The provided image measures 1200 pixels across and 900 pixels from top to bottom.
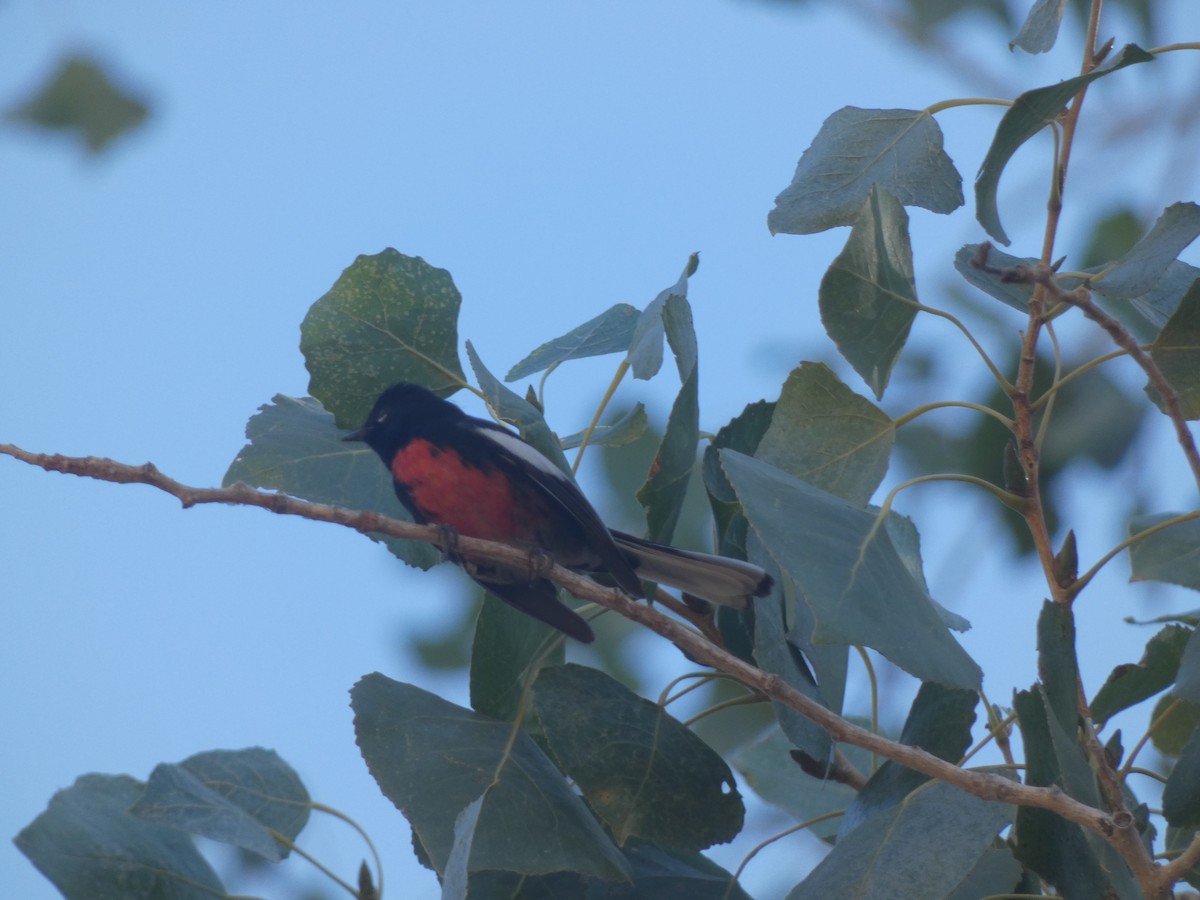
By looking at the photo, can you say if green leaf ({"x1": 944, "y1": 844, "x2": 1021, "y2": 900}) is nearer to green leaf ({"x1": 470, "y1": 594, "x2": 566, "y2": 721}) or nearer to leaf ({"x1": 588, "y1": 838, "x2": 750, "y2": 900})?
leaf ({"x1": 588, "y1": 838, "x2": 750, "y2": 900})

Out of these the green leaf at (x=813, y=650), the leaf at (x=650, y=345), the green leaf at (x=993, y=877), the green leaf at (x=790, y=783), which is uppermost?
the leaf at (x=650, y=345)

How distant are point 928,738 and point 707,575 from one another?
61 centimetres

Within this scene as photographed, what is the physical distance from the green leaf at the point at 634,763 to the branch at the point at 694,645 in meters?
0.25

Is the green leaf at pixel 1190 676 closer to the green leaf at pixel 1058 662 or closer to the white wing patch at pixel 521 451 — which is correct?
the green leaf at pixel 1058 662

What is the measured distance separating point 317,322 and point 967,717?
1730 millimetres

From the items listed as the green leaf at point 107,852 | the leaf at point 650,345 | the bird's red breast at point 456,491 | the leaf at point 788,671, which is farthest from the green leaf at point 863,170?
the green leaf at point 107,852

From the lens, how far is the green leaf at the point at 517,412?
2.81 metres

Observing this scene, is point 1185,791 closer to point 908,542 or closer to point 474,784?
point 908,542

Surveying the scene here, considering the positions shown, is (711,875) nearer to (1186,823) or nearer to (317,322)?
(1186,823)

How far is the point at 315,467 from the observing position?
9.71 feet

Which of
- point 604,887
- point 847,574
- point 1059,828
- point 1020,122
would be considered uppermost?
point 1020,122

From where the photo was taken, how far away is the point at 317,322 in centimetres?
299

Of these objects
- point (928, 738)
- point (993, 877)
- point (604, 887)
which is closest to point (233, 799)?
point (604, 887)

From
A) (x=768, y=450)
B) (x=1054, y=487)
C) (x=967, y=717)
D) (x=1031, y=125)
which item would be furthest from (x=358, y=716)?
(x=1054, y=487)
